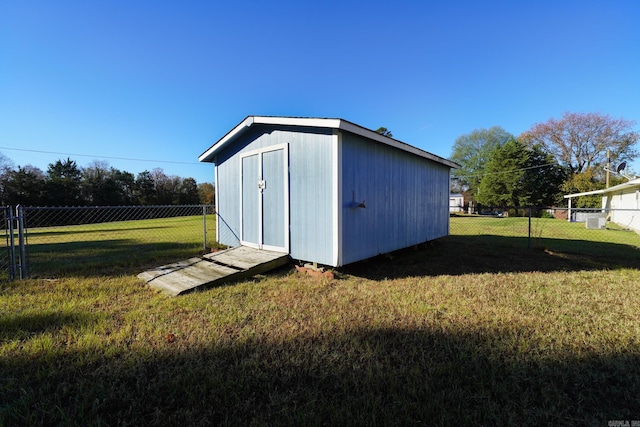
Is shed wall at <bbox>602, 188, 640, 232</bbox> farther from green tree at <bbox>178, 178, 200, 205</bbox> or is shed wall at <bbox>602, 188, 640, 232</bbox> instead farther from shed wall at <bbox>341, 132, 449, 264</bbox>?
green tree at <bbox>178, 178, 200, 205</bbox>

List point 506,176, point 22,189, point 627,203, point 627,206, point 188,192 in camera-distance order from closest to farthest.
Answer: point 627,206 < point 627,203 < point 22,189 < point 506,176 < point 188,192

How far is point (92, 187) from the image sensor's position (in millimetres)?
28922

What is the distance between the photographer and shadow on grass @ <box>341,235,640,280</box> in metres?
5.16

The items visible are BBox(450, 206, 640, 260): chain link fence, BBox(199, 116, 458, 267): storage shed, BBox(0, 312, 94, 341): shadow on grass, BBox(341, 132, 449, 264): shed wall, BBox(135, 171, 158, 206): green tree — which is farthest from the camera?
BBox(135, 171, 158, 206): green tree

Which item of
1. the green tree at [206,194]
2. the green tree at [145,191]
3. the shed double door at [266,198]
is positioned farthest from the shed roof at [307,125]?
the green tree at [206,194]

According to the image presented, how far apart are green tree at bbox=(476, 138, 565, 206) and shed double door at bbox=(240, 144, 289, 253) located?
34519mm

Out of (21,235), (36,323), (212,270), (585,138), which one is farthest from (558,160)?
(21,235)

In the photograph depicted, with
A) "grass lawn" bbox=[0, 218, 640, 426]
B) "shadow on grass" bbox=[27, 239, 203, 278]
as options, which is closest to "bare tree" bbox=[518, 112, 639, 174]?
"grass lawn" bbox=[0, 218, 640, 426]

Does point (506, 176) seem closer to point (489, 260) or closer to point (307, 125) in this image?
point (489, 260)

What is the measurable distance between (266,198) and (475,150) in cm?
4536

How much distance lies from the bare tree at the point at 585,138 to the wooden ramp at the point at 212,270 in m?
37.5

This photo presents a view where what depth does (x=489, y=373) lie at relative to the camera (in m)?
1.93

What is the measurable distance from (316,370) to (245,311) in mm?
1380

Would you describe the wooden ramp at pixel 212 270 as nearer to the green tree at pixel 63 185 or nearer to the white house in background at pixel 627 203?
the white house in background at pixel 627 203
